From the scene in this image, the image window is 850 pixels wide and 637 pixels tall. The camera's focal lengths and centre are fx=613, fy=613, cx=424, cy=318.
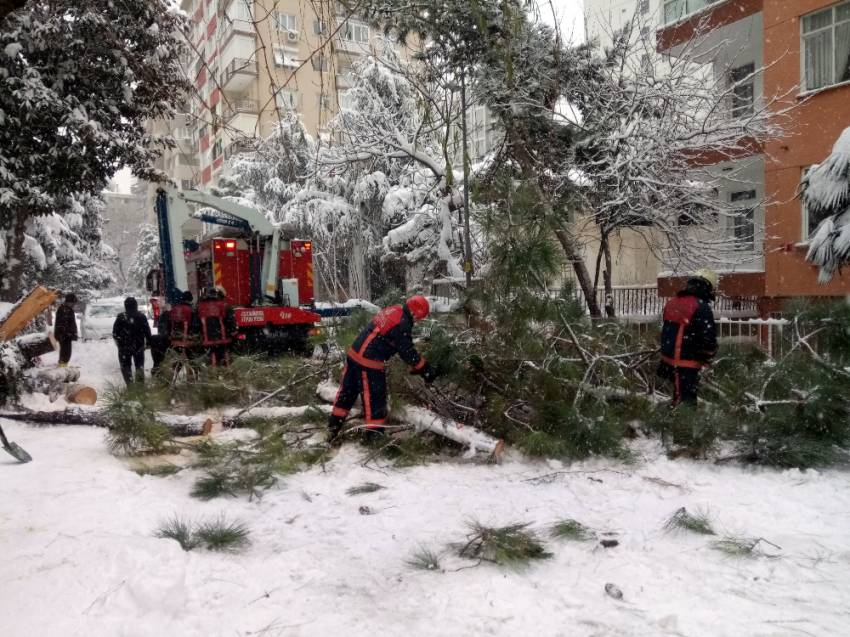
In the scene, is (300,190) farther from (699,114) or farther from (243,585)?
(243,585)

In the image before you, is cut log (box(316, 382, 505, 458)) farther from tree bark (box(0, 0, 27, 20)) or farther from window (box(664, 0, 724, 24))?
window (box(664, 0, 724, 24))

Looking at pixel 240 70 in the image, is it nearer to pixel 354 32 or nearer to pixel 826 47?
pixel 354 32

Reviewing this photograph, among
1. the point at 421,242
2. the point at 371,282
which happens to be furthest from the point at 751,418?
the point at 371,282

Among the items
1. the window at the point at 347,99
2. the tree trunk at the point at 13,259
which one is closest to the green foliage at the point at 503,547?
the tree trunk at the point at 13,259

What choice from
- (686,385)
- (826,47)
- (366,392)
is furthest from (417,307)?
(826,47)

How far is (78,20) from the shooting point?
8.61m

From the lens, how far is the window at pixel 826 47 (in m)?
10.0

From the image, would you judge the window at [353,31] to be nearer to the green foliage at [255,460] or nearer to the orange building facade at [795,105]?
the green foliage at [255,460]

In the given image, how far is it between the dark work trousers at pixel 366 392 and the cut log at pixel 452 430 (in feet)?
0.69

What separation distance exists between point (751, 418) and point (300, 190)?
1860 centimetres

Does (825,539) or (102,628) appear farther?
(825,539)

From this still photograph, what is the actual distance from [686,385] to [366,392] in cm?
269

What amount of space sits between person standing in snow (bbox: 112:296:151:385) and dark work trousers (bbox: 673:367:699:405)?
7.25 m

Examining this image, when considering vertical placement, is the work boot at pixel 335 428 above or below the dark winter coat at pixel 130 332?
below
